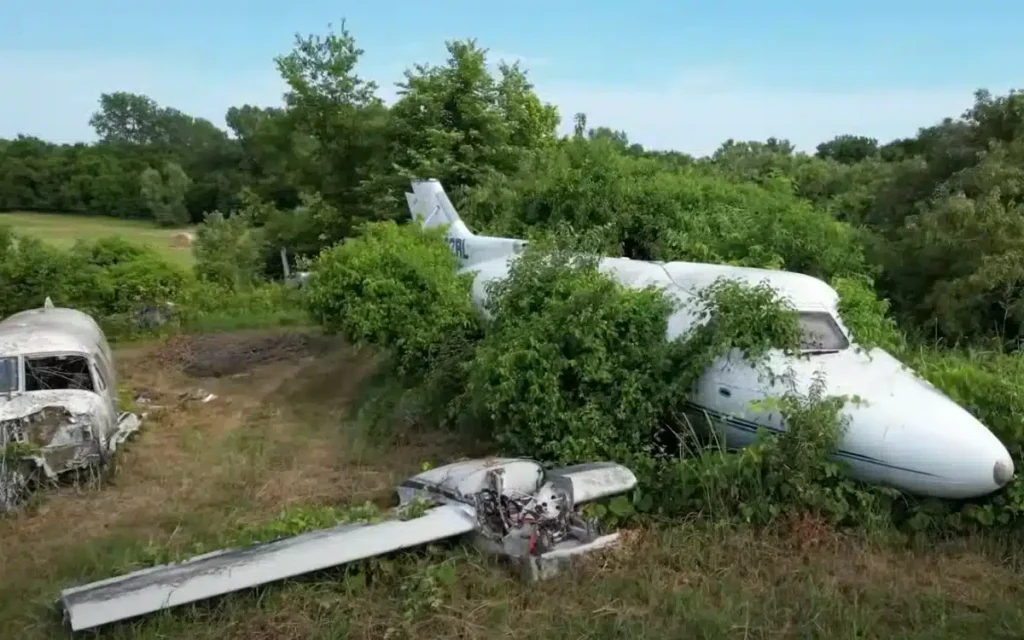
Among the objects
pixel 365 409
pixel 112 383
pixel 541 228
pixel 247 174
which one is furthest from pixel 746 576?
pixel 247 174

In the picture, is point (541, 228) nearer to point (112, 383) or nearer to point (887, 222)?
point (887, 222)

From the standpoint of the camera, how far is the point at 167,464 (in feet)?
32.9

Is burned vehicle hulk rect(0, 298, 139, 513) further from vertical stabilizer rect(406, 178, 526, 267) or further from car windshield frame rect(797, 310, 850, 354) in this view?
car windshield frame rect(797, 310, 850, 354)

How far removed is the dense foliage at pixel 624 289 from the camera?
786 centimetres

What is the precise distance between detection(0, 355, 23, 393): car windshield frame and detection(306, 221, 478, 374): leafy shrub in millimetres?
4293

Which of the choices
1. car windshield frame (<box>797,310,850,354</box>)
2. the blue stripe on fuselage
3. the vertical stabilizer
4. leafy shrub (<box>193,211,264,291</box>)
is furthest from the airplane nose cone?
leafy shrub (<box>193,211,264,291</box>)

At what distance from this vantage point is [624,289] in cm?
943

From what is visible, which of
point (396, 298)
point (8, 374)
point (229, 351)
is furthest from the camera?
point (229, 351)

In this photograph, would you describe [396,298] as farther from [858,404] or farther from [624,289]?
[858,404]

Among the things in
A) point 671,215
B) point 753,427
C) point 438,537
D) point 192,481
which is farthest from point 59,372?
point 671,215

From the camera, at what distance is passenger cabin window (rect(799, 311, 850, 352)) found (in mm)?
8227

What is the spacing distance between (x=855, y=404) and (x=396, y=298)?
6.94 m

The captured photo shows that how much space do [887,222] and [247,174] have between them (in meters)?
51.3

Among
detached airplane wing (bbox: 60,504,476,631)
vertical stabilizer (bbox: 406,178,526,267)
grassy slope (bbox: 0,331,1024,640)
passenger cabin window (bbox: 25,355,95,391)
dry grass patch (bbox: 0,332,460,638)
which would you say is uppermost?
vertical stabilizer (bbox: 406,178,526,267)
